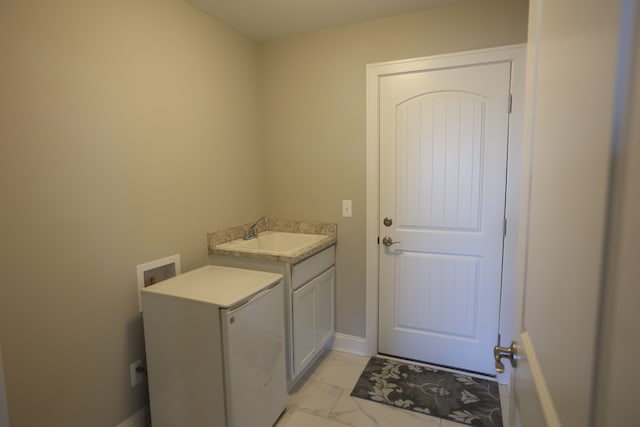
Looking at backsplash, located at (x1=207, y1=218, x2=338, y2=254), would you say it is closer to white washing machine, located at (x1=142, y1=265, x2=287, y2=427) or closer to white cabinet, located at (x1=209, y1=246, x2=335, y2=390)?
white cabinet, located at (x1=209, y1=246, x2=335, y2=390)

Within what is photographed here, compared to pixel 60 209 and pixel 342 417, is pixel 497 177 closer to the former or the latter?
pixel 342 417

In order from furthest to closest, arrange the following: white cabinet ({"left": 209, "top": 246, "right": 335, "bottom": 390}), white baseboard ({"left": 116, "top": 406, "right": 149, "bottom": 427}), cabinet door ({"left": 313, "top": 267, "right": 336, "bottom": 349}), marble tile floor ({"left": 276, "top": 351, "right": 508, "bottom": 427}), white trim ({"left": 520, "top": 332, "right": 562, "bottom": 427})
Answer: cabinet door ({"left": 313, "top": 267, "right": 336, "bottom": 349})
white cabinet ({"left": 209, "top": 246, "right": 335, "bottom": 390})
marble tile floor ({"left": 276, "top": 351, "right": 508, "bottom": 427})
white baseboard ({"left": 116, "top": 406, "right": 149, "bottom": 427})
white trim ({"left": 520, "top": 332, "right": 562, "bottom": 427})

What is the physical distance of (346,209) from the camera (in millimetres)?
2623

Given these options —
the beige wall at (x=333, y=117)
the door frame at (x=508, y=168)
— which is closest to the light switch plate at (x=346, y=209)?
the beige wall at (x=333, y=117)

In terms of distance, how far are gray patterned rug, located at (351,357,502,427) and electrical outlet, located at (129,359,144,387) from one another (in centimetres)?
132

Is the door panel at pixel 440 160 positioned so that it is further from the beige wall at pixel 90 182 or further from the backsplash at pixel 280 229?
the beige wall at pixel 90 182

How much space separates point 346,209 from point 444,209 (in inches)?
29.3

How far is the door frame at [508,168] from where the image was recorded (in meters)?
2.09

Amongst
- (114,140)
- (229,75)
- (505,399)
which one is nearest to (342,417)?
(505,399)

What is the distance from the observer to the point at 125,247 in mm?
1738

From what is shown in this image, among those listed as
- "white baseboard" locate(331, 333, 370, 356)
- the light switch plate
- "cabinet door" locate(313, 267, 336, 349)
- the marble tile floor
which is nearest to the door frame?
"white baseboard" locate(331, 333, 370, 356)

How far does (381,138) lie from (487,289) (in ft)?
4.40

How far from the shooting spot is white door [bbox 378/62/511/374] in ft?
7.23

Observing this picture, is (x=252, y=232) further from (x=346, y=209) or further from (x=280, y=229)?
(x=346, y=209)
